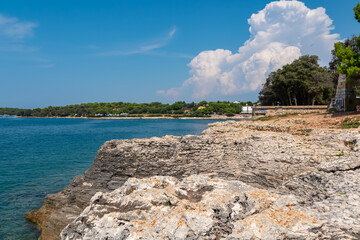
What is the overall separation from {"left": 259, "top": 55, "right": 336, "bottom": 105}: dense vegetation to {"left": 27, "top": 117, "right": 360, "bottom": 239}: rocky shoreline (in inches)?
1250

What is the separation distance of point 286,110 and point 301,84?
928cm

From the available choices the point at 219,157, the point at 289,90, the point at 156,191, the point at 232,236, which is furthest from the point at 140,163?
the point at 289,90

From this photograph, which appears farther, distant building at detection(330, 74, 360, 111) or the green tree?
distant building at detection(330, 74, 360, 111)

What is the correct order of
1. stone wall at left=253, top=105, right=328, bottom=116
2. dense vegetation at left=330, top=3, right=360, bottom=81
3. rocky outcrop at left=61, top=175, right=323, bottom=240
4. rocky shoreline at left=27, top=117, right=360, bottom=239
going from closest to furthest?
rocky outcrop at left=61, top=175, right=323, bottom=240, rocky shoreline at left=27, top=117, right=360, bottom=239, dense vegetation at left=330, top=3, right=360, bottom=81, stone wall at left=253, top=105, right=328, bottom=116

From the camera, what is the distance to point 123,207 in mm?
7578

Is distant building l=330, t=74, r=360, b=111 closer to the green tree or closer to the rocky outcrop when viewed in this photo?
the green tree

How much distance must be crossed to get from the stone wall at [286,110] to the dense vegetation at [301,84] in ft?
20.9

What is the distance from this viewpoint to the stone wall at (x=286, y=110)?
4003cm

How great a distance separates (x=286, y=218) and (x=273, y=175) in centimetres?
644

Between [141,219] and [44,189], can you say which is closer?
[141,219]

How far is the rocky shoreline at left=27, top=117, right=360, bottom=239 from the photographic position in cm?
665

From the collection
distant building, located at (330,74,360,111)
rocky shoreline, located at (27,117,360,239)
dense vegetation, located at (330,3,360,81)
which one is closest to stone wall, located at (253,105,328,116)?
distant building, located at (330,74,360,111)

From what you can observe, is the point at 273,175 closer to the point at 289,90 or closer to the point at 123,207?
the point at 123,207

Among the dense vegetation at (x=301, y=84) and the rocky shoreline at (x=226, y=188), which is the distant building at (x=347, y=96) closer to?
the rocky shoreline at (x=226, y=188)
